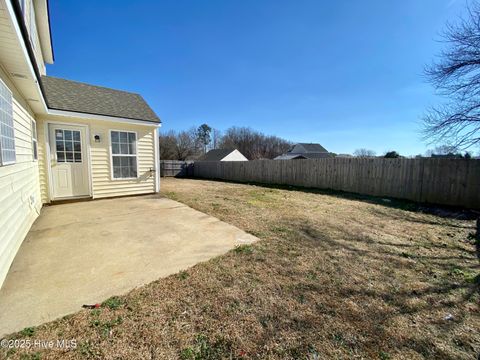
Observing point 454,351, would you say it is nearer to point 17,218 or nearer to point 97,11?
point 17,218

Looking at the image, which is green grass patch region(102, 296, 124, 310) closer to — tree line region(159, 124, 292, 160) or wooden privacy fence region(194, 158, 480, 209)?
wooden privacy fence region(194, 158, 480, 209)

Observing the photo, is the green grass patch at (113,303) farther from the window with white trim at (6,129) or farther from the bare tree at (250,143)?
the bare tree at (250,143)

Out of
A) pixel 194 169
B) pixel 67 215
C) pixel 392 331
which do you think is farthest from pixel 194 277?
pixel 194 169

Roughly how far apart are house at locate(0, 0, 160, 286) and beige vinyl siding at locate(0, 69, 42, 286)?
0.01m

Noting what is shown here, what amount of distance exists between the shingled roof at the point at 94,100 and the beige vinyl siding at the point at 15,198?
1967 mm

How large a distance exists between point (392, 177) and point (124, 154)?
9958mm

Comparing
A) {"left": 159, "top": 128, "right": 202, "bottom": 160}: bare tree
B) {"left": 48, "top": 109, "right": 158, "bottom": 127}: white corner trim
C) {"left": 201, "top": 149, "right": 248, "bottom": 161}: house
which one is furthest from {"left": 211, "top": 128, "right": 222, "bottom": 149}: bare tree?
{"left": 48, "top": 109, "right": 158, "bottom": 127}: white corner trim

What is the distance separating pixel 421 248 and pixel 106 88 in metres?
10.5

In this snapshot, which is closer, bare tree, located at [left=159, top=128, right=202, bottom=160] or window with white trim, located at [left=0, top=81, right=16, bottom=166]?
window with white trim, located at [left=0, top=81, right=16, bottom=166]

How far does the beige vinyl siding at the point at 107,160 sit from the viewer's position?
18.4 ft

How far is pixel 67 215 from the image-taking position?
185 inches

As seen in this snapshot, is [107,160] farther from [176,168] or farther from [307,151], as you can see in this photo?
[307,151]

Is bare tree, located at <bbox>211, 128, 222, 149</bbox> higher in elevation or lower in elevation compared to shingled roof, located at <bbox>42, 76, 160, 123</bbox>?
higher

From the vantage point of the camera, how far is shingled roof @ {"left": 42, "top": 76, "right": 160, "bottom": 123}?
19.4 feet
